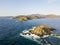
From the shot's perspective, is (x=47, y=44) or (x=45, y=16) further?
(x=45, y=16)

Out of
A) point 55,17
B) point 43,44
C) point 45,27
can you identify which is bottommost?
point 43,44

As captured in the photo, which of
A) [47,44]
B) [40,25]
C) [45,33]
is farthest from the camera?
[40,25]

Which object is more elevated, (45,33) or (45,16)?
(45,16)

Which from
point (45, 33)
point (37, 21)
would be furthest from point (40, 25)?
point (45, 33)

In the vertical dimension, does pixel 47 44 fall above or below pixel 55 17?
below

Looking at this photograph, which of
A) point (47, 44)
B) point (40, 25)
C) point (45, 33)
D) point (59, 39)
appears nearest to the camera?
point (47, 44)

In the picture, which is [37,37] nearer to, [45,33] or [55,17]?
[45,33]

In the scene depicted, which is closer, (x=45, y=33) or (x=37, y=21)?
(x=45, y=33)

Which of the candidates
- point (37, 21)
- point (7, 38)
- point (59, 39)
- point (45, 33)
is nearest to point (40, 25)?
point (37, 21)

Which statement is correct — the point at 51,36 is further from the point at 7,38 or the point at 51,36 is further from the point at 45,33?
the point at 7,38

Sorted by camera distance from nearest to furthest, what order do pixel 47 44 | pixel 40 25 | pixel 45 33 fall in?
pixel 47 44 → pixel 45 33 → pixel 40 25
